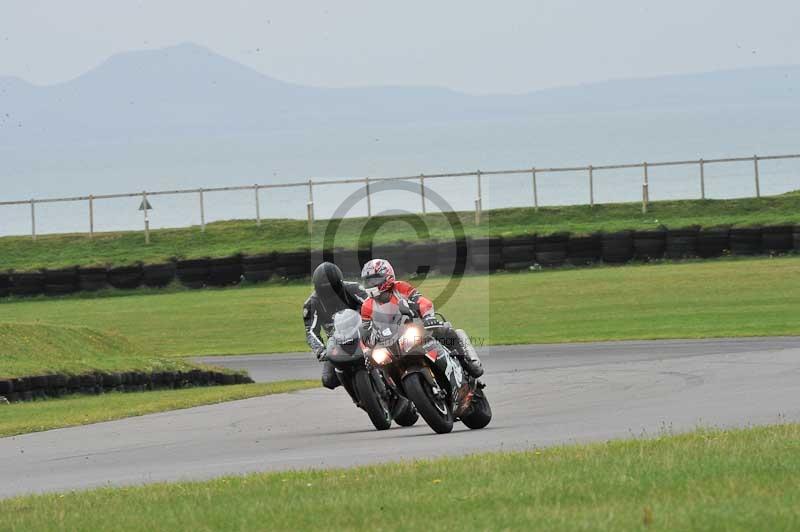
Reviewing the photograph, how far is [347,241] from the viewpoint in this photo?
1922 inches

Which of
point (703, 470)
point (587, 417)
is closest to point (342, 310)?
point (587, 417)

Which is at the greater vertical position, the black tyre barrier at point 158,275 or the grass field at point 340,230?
the grass field at point 340,230

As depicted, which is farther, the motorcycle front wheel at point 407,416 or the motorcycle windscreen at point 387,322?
the motorcycle front wheel at point 407,416

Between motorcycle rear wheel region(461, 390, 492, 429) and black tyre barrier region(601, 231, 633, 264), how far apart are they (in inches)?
1072

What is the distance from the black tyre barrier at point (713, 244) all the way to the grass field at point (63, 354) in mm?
18066

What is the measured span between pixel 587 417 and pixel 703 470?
5.19 metres

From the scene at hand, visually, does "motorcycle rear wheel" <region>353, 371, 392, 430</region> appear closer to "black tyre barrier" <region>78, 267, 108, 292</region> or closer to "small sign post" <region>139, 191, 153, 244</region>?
"black tyre barrier" <region>78, 267, 108, 292</region>

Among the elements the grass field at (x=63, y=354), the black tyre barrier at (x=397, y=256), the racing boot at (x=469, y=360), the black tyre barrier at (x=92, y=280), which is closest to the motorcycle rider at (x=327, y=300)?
the racing boot at (x=469, y=360)

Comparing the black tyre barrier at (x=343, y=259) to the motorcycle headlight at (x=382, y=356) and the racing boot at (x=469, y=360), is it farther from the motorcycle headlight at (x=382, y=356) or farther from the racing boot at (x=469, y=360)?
the motorcycle headlight at (x=382, y=356)

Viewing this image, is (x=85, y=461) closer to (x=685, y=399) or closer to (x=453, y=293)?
(x=685, y=399)

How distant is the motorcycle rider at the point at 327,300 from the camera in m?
15.5

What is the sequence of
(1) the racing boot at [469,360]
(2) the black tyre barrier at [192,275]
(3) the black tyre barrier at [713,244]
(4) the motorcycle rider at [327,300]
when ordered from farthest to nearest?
(2) the black tyre barrier at [192,275] → (3) the black tyre barrier at [713,244] → (4) the motorcycle rider at [327,300] → (1) the racing boot at [469,360]

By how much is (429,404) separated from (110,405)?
761 cm

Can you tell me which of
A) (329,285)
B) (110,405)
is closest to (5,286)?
(110,405)
